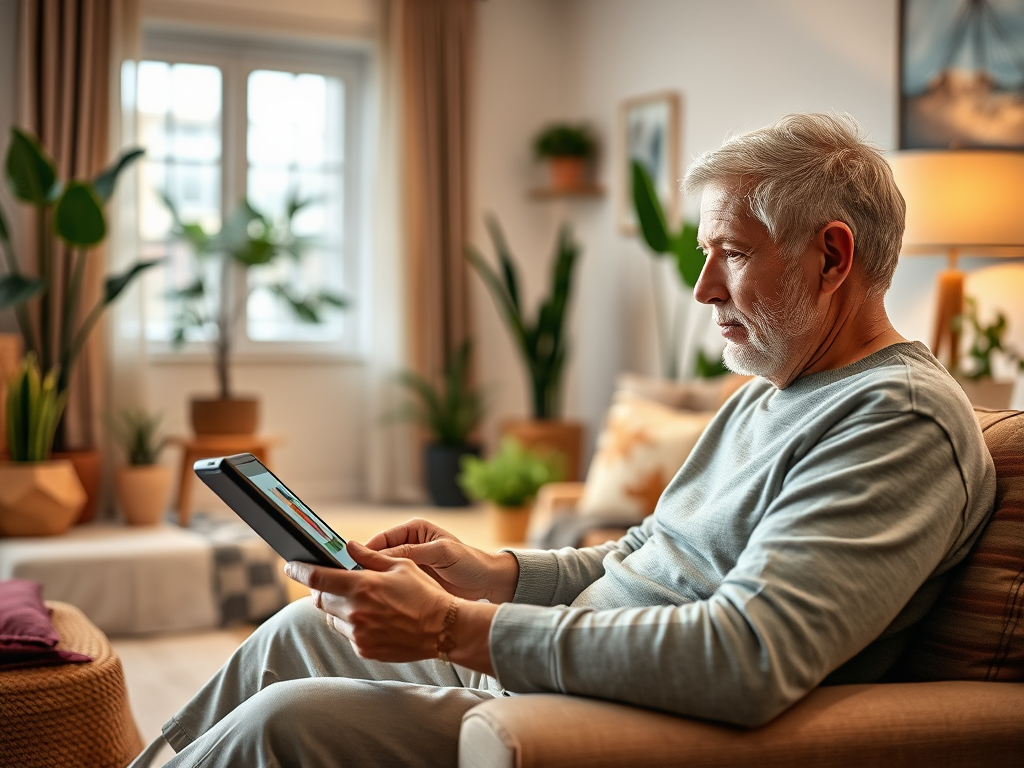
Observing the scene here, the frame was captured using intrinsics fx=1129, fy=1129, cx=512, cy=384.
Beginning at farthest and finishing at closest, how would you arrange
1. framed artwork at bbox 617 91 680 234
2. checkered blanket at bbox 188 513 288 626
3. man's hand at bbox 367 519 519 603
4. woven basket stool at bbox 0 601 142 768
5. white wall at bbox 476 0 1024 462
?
1. framed artwork at bbox 617 91 680 234
2. white wall at bbox 476 0 1024 462
3. checkered blanket at bbox 188 513 288 626
4. woven basket stool at bbox 0 601 142 768
5. man's hand at bbox 367 519 519 603

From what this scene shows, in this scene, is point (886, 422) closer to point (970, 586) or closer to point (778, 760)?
point (970, 586)

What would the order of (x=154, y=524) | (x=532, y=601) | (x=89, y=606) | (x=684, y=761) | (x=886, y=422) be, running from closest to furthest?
1. (x=684, y=761)
2. (x=886, y=422)
3. (x=532, y=601)
4. (x=89, y=606)
5. (x=154, y=524)

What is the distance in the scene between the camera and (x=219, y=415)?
177 inches

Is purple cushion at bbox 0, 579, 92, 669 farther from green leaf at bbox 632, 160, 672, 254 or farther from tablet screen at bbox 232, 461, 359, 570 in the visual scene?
green leaf at bbox 632, 160, 672, 254

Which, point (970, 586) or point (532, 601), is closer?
point (970, 586)

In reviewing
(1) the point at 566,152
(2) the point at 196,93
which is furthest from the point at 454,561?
(2) the point at 196,93

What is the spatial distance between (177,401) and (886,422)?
452cm

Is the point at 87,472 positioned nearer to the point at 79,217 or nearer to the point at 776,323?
the point at 79,217

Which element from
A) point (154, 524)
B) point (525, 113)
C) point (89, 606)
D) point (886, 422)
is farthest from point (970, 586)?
point (525, 113)

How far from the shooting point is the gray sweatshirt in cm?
110

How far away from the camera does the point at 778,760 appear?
1088 mm

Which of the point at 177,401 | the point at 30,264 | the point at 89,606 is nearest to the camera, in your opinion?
the point at 89,606

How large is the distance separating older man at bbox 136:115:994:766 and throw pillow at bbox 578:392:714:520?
1830 millimetres

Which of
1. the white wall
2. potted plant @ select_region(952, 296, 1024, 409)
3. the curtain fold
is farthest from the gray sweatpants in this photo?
the curtain fold
